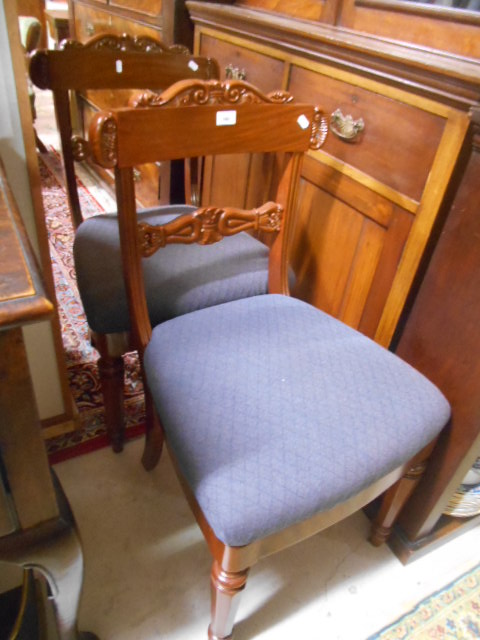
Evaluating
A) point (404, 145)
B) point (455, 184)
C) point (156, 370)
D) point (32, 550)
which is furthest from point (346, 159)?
point (32, 550)

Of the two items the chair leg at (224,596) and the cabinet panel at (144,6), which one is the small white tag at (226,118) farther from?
the cabinet panel at (144,6)

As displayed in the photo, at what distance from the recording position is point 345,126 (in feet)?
2.99

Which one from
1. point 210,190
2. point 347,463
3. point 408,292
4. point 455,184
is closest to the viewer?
point 347,463

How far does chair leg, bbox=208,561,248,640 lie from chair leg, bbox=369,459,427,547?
36 centimetres

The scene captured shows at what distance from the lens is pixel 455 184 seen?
0.76m

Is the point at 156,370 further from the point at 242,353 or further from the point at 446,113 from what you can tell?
the point at 446,113

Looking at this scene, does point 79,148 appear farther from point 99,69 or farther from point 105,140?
point 105,140

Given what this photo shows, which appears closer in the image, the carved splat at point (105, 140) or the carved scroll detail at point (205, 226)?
the carved splat at point (105, 140)

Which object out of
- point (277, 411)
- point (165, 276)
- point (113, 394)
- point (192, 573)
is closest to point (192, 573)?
point (192, 573)

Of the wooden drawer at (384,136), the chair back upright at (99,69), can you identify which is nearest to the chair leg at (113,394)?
the chair back upright at (99,69)

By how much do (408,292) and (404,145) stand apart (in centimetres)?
26

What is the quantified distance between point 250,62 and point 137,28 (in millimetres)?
794

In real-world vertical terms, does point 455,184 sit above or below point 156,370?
above

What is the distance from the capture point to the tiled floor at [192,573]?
36.2 inches
